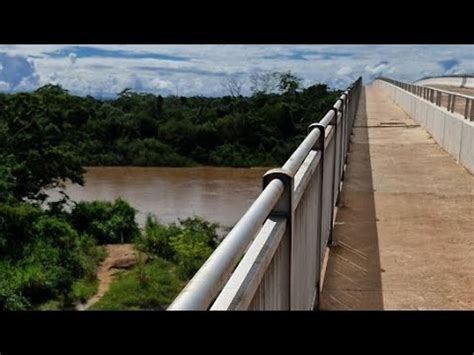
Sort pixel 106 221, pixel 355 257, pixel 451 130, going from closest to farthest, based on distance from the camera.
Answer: pixel 355 257, pixel 451 130, pixel 106 221

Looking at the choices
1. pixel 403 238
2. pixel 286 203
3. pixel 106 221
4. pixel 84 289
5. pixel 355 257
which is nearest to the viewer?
pixel 286 203

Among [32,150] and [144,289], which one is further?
[32,150]

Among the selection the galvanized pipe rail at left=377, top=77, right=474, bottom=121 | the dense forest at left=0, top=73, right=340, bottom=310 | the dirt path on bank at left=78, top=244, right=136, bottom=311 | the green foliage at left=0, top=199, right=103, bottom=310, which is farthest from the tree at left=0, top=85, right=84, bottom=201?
the galvanized pipe rail at left=377, top=77, right=474, bottom=121

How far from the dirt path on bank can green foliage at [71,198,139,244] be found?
4.08ft

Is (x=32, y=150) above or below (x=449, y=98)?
below

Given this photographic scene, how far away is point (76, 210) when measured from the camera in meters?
55.6

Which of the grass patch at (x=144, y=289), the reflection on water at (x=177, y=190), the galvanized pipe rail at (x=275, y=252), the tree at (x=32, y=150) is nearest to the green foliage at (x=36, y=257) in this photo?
the grass patch at (x=144, y=289)

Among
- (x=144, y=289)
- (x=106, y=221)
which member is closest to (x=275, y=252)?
(x=144, y=289)

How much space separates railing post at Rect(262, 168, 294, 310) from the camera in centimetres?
273

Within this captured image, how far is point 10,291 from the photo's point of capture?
37562 millimetres

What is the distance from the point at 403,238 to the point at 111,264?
43.7m

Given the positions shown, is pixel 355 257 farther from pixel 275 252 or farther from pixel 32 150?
pixel 32 150

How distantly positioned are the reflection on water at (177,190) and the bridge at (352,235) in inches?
1904

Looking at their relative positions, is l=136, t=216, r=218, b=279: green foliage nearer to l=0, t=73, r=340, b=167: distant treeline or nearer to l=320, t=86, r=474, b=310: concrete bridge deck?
l=0, t=73, r=340, b=167: distant treeline
